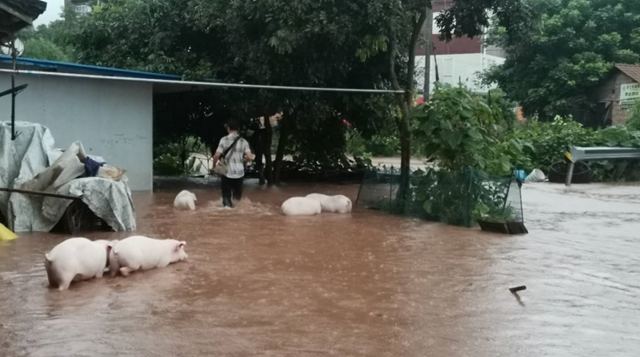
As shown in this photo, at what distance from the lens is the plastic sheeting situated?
11.0 metres

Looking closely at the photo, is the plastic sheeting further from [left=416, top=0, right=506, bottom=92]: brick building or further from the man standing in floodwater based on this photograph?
[left=416, top=0, right=506, bottom=92]: brick building

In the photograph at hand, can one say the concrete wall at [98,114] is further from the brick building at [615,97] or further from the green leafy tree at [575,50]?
the brick building at [615,97]

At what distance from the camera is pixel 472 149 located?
13.5m

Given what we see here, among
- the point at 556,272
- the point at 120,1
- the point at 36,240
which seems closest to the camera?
the point at 556,272

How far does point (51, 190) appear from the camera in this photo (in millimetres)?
11180

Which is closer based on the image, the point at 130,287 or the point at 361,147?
the point at 130,287

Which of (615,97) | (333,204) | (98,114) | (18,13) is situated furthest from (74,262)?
(615,97)

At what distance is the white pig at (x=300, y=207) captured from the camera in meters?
14.2

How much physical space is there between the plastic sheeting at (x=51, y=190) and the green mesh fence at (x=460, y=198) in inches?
207

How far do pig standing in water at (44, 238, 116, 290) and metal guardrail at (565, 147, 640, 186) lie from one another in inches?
719

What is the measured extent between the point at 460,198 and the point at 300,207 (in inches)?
114

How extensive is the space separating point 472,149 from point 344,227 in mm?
2675

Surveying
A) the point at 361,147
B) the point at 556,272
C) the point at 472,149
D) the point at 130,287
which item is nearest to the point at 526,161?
the point at 361,147

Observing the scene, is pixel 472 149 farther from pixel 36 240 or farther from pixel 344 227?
pixel 36 240
